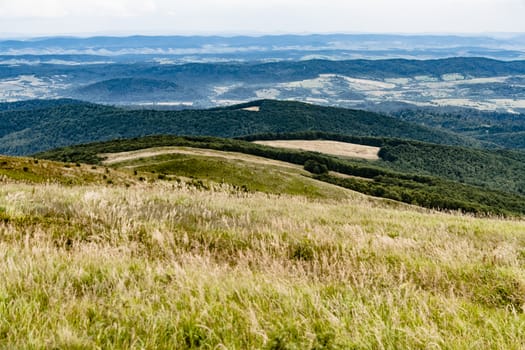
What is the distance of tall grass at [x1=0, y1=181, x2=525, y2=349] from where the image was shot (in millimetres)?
4863

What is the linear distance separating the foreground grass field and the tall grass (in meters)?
0.02

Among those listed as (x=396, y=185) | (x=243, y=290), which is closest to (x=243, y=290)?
(x=243, y=290)

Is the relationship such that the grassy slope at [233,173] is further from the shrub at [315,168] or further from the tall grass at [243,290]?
the tall grass at [243,290]

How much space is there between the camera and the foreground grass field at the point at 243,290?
16.0ft

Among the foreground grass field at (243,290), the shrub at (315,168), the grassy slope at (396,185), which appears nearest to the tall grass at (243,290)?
the foreground grass field at (243,290)

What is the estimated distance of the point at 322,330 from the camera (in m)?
5.10

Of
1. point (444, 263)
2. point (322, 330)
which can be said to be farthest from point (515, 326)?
point (444, 263)

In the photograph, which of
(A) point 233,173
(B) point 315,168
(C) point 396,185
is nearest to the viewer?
(A) point 233,173

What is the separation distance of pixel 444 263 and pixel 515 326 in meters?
3.03

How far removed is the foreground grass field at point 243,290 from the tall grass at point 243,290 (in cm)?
2

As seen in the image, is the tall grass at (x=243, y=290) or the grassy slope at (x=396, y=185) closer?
the tall grass at (x=243, y=290)

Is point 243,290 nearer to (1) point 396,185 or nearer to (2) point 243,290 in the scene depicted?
(2) point 243,290

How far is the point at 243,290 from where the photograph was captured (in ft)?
20.2

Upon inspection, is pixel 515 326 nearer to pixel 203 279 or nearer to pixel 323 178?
pixel 203 279
